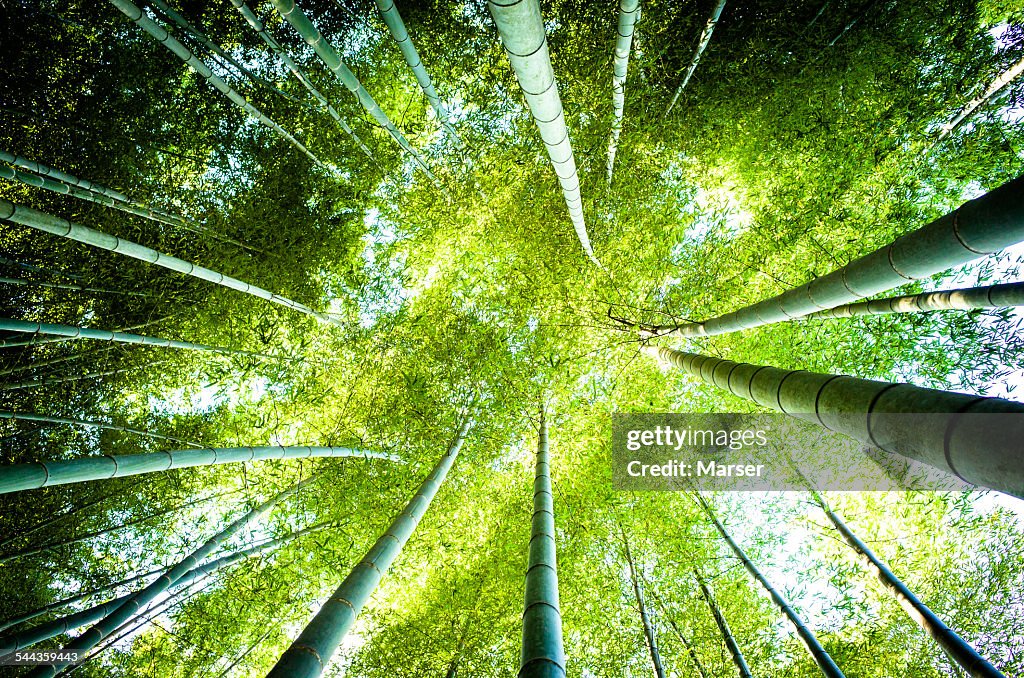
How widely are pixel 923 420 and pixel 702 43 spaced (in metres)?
3.35

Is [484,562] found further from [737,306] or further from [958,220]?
[958,220]

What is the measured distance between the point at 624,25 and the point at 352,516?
4970 mm

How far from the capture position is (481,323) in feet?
15.1

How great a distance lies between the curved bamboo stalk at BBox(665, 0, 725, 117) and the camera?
9.43 feet

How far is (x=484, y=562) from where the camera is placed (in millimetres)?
4844

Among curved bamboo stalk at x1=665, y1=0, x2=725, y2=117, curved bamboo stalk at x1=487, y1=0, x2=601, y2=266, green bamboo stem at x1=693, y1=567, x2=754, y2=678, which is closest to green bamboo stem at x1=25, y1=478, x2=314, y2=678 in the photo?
curved bamboo stalk at x1=487, y1=0, x2=601, y2=266

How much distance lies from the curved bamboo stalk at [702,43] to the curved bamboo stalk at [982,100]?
212cm

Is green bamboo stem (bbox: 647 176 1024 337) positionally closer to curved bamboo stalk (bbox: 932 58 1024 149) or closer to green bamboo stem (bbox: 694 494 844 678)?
green bamboo stem (bbox: 694 494 844 678)

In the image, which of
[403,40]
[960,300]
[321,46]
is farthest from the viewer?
[403,40]

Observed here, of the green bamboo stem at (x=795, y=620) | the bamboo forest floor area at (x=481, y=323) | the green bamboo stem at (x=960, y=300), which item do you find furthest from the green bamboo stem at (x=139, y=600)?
the green bamboo stem at (x=960, y=300)

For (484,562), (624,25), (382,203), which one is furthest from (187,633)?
(624,25)

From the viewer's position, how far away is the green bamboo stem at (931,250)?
1109 millimetres

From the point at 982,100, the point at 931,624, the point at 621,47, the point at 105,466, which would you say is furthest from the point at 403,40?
the point at 931,624

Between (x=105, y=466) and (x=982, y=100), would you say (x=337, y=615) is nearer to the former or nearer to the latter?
(x=105, y=466)
